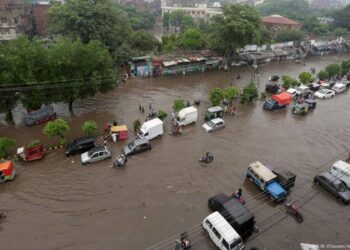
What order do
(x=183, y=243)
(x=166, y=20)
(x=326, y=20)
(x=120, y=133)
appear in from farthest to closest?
(x=166, y=20) → (x=326, y=20) → (x=120, y=133) → (x=183, y=243)

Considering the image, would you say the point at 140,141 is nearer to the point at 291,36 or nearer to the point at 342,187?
the point at 342,187

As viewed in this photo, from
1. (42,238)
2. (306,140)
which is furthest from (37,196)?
(306,140)

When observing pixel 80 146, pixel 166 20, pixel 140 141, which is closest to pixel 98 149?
pixel 80 146

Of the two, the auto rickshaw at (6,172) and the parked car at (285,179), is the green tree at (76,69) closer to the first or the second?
the auto rickshaw at (6,172)

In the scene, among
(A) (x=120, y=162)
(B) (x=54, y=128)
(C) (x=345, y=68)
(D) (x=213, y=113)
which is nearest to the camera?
(A) (x=120, y=162)

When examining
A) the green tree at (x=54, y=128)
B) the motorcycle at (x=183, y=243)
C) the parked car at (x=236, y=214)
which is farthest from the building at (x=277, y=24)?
the motorcycle at (x=183, y=243)

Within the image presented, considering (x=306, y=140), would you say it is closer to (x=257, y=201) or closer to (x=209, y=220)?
(x=257, y=201)

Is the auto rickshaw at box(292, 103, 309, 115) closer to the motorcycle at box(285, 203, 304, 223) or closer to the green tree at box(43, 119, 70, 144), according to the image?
the motorcycle at box(285, 203, 304, 223)
